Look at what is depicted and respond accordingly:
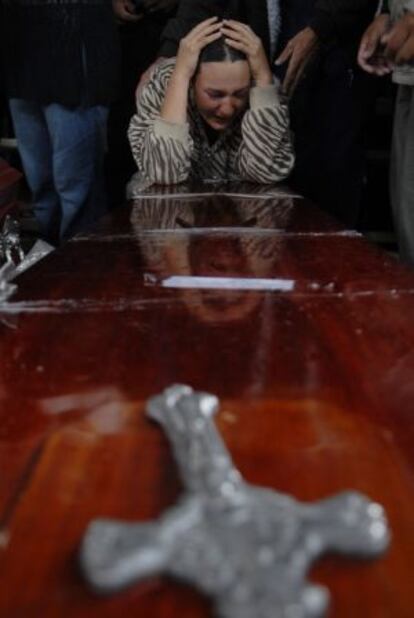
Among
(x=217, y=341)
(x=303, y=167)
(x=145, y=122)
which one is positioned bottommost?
(x=303, y=167)

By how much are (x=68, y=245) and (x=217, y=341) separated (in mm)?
572

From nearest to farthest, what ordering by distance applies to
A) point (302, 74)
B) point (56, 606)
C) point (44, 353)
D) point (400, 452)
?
point (56, 606) < point (400, 452) < point (44, 353) < point (302, 74)

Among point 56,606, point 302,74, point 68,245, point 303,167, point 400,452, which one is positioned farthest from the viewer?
point 303,167

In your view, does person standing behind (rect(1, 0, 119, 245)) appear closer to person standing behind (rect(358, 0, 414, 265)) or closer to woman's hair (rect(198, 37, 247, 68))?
woman's hair (rect(198, 37, 247, 68))

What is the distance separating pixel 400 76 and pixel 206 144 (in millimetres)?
513

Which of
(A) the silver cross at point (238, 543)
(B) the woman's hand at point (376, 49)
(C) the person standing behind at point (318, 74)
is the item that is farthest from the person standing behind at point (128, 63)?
(A) the silver cross at point (238, 543)

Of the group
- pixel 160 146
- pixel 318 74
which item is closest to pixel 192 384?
pixel 160 146

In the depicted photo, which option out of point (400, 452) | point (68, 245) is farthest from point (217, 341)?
point (68, 245)

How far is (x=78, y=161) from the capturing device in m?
2.45

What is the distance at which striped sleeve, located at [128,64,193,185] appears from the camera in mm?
1931

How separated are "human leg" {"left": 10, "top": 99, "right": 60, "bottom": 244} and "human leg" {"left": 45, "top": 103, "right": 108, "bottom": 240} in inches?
3.2

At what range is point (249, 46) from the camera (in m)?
1.94

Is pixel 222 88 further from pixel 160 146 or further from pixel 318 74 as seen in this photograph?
pixel 318 74

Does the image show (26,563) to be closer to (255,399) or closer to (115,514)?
(115,514)
